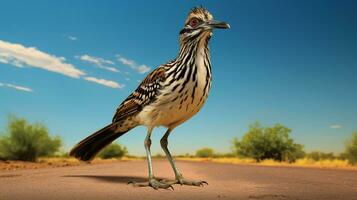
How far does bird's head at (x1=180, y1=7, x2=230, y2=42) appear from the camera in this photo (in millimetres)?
6625

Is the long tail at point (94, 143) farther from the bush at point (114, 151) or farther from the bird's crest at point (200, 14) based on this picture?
the bush at point (114, 151)

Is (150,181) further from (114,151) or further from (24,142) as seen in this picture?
(114,151)

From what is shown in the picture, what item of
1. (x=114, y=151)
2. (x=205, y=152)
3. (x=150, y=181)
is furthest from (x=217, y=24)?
(x=205, y=152)

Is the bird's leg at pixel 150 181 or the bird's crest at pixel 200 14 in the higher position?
the bird's crest at pixel 200 14

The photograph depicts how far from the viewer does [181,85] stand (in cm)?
657

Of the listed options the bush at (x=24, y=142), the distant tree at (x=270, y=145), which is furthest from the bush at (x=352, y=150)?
the bush at (x=24, y=142)

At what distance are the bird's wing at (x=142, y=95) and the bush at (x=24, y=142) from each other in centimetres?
1770

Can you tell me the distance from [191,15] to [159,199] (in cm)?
325

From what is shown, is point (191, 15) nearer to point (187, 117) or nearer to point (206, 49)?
point (206, 49)

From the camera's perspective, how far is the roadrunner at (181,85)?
6.60 metres

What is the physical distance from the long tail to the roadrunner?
3.47 feet

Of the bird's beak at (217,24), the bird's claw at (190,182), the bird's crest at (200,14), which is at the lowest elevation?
the bird's claw at (190,182)

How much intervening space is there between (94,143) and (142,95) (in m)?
2.06

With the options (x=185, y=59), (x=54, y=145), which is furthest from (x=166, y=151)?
(x=54, y=145)
